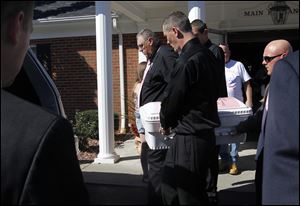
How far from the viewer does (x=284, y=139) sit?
4.58 feet

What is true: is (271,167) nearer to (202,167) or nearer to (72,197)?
(72,197)

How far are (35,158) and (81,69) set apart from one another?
10.2 m

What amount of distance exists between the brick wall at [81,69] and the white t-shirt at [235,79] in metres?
4.34

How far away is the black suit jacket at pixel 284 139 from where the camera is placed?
139cm

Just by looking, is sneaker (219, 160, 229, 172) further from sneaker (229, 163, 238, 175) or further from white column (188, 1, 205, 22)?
white column (188, 1, 205, 22)

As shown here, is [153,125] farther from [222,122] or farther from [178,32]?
[178,32]

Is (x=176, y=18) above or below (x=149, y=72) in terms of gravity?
above

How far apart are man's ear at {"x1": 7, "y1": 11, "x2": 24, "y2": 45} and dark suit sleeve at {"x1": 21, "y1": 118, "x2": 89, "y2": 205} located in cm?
26

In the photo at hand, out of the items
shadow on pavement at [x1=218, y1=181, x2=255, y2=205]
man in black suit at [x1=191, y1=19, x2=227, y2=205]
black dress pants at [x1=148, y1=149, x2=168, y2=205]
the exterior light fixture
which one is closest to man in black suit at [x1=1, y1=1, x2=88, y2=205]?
man in black suit at [x1=191, y1=19, x2=227, y2=205]

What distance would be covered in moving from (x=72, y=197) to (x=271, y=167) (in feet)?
2.10

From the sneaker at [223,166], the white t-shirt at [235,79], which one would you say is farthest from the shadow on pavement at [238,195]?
the white t-shirt at [235,79]

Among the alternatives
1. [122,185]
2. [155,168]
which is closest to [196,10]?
[122,185]

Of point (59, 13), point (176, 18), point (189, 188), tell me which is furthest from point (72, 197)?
point (59, 13)

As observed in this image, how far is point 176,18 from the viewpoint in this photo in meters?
4.02
